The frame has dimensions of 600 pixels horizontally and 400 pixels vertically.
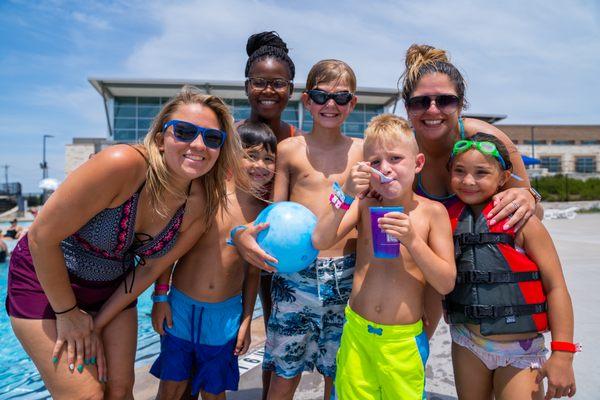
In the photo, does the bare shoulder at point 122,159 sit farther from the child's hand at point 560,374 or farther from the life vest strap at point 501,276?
the child's hand at point 560,374

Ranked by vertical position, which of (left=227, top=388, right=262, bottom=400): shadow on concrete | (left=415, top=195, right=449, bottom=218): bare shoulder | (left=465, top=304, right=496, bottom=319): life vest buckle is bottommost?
(left=227, top=388, right=262, bottom=400): shadow on concrete

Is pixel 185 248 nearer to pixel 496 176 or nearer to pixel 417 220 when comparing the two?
pixel 417 220

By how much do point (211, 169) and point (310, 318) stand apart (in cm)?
131

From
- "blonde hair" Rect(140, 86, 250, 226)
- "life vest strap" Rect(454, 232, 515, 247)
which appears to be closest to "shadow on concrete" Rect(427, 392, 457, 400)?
"life vest strap" Rect(454, 232, 515, 247)

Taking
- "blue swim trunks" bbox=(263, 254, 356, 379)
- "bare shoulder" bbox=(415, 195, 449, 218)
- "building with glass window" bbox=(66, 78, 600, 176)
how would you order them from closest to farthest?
"bare shoulder" bbox=(415, 195, 449, 218) → "blue swim trunks" bbox=(263, 254, 356, 379) → "building with glass window" bbox=(66, 78, 600, 176)

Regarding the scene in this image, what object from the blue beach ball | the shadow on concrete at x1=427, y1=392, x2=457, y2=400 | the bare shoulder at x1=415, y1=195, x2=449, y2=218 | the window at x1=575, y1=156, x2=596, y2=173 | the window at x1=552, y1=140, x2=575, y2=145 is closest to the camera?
the bare shoulder at x1=415, y1=195, x2=449, y2=218

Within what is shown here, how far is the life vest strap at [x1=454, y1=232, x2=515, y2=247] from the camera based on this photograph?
8.03ft

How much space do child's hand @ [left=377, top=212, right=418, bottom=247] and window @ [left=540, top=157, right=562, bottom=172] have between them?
2269 inches

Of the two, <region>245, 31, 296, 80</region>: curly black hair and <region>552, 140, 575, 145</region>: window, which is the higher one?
<region>552, 140, 575, 145</region>: window

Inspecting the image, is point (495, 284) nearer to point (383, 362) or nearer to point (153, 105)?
point (383, 362)

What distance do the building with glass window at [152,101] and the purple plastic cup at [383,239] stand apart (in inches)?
1106

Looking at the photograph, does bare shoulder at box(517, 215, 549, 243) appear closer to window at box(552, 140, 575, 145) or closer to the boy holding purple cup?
the boy holding purple cup

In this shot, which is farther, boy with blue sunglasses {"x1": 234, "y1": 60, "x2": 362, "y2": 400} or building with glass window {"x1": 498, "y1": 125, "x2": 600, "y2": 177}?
building with glass window {"x1": 498, "y1": 125, "x2": 600, "y2": 177}

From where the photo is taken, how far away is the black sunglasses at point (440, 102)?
9.14 ft
